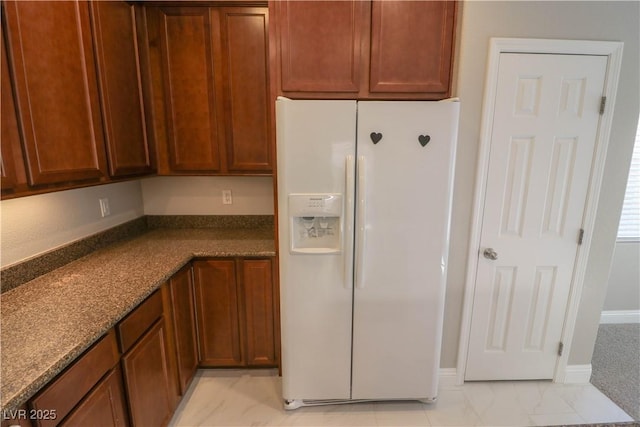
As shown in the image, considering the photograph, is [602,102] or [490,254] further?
[490,254]

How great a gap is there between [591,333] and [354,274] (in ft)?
5.82

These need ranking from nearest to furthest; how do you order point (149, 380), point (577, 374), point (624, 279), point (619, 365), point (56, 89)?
point (56, 89)
point (149, 380)
point (577, 374)
point (619, 365)
point (624, 279)

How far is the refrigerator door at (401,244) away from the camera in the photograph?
161cm

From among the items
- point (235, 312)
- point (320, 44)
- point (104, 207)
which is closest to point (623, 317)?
point (235, 312)

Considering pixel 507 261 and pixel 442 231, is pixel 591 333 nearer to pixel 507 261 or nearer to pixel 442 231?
pixel 507 261

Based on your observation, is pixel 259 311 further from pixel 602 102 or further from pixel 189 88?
pixel 602 102

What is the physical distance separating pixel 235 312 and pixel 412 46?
1919mm

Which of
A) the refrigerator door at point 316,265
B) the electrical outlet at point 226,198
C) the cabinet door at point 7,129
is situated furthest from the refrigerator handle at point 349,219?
the cabinet door at point 7,129

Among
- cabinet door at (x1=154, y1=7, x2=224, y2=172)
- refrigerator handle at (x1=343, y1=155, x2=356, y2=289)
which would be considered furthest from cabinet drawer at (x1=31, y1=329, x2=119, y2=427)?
cabinet door at (x1=154, y1=7, x2=224, y2=172)

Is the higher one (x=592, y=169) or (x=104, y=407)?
(x=592, y=169)

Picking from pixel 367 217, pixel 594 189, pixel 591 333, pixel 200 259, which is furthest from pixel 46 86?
pixel 591 333

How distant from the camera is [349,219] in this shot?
1658 millimetres

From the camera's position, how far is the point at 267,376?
88.0 inches

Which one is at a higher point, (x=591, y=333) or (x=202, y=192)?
(x=202, y=192)
